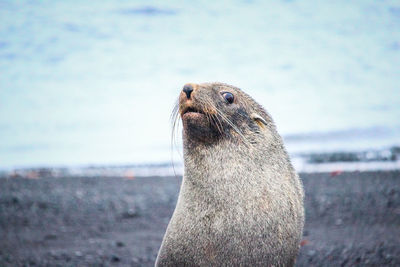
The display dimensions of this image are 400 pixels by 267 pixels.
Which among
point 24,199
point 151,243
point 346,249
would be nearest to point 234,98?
point 346,249

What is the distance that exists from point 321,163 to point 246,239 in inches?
496

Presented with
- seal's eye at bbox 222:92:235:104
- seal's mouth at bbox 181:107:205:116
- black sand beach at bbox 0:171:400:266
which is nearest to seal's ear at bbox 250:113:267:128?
seal's eye at bbox 222:92:235:104

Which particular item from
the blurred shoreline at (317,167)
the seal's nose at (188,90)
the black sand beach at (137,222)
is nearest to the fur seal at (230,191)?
the seal's nose at (188,90)

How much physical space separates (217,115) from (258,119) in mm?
507

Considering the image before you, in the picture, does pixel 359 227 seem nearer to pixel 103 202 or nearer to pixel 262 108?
pixel 262 108

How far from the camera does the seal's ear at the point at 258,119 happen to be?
4422mm

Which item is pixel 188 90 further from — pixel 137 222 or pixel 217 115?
pixel 137 222

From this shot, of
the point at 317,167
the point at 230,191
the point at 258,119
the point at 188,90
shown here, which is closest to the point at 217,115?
the point at 188,90

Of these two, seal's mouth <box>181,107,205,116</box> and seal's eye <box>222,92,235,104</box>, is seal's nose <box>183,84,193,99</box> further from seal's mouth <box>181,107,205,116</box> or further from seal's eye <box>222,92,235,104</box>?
seal's eye <box>222,92,235,104</box>

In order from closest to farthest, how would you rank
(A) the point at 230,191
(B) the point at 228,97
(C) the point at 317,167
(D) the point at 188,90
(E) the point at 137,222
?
(A) the point at 230,191, (D) the point at 188,90, (B) the point at 228,97, (E) the point at 137,222, (C) the point at 317,167

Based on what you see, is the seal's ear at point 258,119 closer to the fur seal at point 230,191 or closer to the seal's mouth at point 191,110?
the fur seal at point 230,191

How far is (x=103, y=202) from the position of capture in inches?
409

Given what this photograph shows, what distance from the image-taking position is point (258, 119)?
4.46 m

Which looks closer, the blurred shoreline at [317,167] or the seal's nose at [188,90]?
the seal's nose at [188,90]
